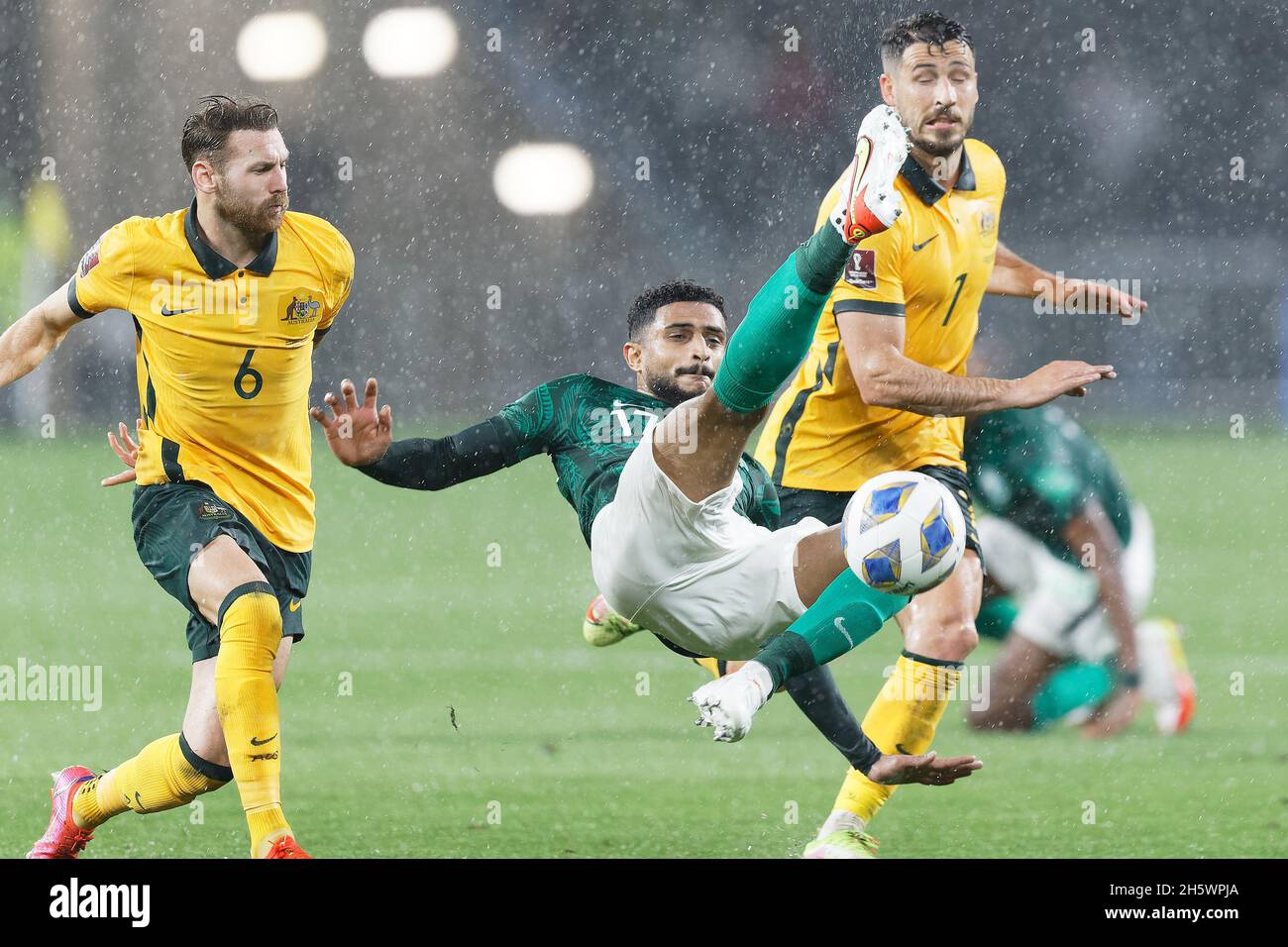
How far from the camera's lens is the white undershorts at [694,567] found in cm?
403

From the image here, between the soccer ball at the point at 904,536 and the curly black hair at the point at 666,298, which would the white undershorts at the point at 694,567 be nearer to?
the soccer ball at the point at 904,536

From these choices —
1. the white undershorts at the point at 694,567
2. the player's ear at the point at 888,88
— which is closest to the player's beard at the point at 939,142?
the player's ear at the point at 888,88

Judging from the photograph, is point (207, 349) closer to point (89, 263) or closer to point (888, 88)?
point (89, 263)

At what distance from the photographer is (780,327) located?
141 inches

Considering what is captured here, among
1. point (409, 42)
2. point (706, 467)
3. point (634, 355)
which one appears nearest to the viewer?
point (706, 467)

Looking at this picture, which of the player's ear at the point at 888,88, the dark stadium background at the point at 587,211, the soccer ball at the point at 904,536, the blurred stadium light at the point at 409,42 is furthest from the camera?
the blurred stadium light at the point at 409,42

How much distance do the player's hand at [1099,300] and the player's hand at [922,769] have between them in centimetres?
144

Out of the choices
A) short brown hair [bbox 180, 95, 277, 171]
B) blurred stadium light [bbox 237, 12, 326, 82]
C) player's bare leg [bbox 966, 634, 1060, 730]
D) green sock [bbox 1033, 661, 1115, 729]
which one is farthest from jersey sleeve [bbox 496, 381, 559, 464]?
blurred stadium light [bbox 237, 12, 326, 82]

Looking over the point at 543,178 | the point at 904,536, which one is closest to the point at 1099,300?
the point at 904,536

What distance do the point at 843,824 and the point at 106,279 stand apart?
2.49 m

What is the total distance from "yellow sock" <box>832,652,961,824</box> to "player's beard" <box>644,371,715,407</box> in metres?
0.97

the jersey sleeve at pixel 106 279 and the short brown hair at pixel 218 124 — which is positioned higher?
the short brown hair at pixel 218 124
